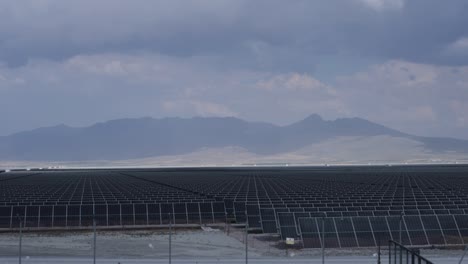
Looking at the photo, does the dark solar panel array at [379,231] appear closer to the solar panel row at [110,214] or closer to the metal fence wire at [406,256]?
the metal fence wire at [406,256]

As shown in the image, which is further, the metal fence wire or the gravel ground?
the gravel ground

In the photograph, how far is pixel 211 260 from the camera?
21.6 metres

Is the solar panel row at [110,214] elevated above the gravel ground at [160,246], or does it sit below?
above

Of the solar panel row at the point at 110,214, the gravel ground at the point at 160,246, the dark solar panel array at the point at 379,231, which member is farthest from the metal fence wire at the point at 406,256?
the solar panel row at the point at 110,214

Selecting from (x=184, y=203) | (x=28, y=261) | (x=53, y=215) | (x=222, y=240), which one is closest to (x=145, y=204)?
(x=184, y=203)

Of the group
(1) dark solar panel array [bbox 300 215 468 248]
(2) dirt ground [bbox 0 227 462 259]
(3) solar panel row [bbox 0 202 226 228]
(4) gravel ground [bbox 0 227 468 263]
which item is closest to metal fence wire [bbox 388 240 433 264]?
(4) gravel ground [bbox 0 227 468 263]

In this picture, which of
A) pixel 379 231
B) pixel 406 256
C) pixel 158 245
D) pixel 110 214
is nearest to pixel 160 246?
pixel 158 245

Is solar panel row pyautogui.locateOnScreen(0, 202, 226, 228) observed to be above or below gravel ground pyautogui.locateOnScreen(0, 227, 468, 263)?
above

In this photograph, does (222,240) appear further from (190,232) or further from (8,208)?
(8,208)

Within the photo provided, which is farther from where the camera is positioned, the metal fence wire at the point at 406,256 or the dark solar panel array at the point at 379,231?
the dark solar panel array at the point at 379,231

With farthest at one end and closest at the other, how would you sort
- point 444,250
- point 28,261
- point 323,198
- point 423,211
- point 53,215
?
point 323,198 → point 53,215 → point 423,211 → point 444,250 → point 28,261

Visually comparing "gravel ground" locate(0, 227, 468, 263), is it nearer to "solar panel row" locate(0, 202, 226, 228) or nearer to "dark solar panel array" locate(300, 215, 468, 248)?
"dark solar panel array" locate(300, 215, 468, 248)

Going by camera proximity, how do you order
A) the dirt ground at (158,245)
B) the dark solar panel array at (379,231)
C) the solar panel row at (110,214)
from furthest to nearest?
the solar panel row at (110,214), the dark solar panel array at (379,231), the dirt ground at (158,245)

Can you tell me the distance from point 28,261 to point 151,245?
555cm
